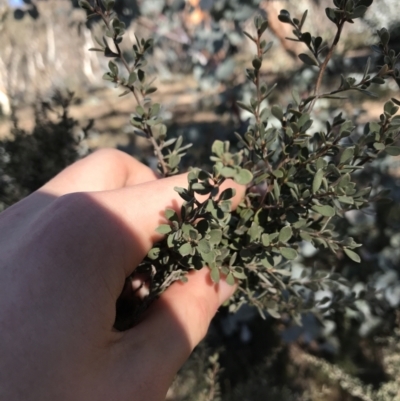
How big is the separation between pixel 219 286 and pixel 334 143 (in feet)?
1.60

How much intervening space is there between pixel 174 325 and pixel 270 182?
1.31ft

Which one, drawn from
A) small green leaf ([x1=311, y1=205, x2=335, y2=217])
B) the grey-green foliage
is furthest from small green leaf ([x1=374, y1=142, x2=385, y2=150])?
small green leaf ([x1=311, y1=205, x2=335, y2=217])

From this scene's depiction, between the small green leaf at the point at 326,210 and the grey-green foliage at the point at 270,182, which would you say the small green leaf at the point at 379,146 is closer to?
the grey-green foliage at the point at 270,182

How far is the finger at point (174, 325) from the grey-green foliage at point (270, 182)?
0.05 m

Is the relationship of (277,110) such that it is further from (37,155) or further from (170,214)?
(37,155)

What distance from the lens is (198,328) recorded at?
106 cm

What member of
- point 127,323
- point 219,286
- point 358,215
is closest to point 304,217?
point 219,286

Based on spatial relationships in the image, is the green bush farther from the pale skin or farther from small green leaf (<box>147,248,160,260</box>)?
small green leaf (<box>147,248,160,260</box>)

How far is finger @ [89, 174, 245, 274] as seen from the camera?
907 millimetres

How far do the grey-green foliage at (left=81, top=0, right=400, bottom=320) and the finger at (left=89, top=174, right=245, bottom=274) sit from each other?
4 cm

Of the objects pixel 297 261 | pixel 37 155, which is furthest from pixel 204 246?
pixel 297 261

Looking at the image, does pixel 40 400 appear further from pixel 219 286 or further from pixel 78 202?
pixel 219 286

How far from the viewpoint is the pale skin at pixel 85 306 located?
29.6 inches

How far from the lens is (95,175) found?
47.5 inches
